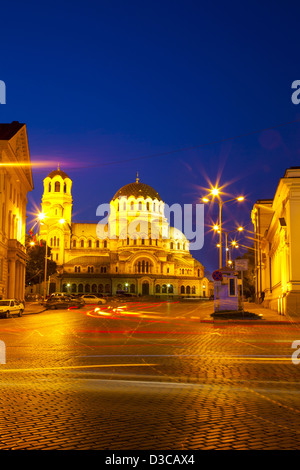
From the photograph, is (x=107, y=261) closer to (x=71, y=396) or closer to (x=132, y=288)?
(x=132, y=288)

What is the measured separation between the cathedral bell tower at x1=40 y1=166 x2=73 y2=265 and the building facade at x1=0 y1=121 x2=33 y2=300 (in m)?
59.5

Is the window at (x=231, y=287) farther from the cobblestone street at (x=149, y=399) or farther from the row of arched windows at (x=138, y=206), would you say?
the row of arched windows at (x=138, y=206)

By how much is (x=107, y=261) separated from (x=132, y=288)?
34.1ft

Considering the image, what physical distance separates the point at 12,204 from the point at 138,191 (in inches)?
3207

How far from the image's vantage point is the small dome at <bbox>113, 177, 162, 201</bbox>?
132 meters

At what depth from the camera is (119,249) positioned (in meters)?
126

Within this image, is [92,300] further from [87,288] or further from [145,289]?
[87,288]

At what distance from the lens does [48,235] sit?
11988 cm

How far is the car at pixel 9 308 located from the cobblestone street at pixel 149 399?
74.1 feet

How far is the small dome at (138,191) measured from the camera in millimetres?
132375

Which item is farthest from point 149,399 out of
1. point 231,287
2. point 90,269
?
point 90,269

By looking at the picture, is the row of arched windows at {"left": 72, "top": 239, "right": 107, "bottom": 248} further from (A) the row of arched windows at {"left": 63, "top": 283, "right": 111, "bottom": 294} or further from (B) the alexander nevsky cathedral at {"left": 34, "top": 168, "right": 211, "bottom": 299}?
(A) the row of arched windows at {"left": 63, "top": 283, "right": 111, "bottom": 294}

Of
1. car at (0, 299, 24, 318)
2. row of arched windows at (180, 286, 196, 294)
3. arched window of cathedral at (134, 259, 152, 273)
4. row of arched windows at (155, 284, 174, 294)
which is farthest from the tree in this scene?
car at (0, 299, 24, 318)
